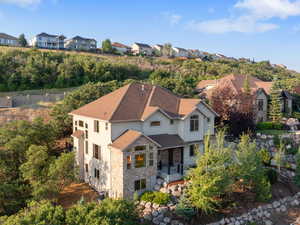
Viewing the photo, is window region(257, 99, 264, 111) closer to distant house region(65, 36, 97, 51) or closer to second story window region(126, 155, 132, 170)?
second story window region(126, 155, 132, 170)

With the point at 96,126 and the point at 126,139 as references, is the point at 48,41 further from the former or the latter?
the point at 126,139

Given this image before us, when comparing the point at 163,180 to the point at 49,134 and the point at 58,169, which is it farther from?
the point at 49,134

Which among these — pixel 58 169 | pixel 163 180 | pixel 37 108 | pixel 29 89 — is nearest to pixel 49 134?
pixel 58 169

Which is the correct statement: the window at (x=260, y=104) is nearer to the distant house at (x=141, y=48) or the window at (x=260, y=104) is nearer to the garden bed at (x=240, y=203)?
the garden bed at (x=240, y=203)

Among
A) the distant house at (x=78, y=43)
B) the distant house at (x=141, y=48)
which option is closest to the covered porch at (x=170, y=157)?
the distant house at (x=78, y=43)

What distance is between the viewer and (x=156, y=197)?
19.1 m

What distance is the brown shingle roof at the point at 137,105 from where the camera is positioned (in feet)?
72.8

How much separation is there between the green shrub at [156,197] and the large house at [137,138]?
3.51 feet

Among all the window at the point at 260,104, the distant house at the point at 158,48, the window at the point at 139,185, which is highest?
the distant house at the point at 158,48

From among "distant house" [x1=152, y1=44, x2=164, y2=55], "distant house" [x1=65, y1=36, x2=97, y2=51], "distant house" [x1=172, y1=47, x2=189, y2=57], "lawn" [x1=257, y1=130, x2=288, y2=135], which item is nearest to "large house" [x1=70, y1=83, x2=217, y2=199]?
"lawn" [x1=257, y1=130, x2=288, y2=135]

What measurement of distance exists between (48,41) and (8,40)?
51.5ft

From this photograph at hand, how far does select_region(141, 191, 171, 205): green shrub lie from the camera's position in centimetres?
1869

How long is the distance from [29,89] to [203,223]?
49.8 m

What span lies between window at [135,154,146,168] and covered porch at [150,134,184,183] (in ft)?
5.96
